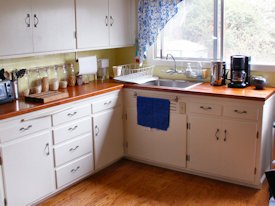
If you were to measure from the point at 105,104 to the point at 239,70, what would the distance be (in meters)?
1.37

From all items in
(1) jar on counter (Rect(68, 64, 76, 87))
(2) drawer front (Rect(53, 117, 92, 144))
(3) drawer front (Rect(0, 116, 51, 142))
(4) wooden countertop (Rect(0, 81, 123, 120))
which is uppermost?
(1) jar on counter (Rect(68, 64, 76, 87))

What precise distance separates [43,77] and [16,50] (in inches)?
21.5

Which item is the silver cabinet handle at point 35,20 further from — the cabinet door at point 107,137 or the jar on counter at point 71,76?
the cabinet door at point 107,137

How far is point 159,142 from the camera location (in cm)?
374

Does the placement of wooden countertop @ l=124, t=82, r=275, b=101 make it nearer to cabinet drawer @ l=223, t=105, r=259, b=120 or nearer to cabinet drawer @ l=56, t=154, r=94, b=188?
cabinet drawer @ l=223, t=105, r=259, b=120

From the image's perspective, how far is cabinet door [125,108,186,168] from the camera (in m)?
3.60

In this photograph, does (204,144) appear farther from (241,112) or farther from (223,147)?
(241,112)

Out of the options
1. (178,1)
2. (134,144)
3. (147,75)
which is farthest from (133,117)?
(178,1)

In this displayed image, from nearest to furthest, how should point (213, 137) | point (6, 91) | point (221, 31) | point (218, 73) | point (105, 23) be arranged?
point (6, 91), point (213, 137), point (218, 73), point (221, 31), point (105, 23)

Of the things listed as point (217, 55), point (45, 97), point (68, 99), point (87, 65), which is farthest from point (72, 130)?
point (217, 55)

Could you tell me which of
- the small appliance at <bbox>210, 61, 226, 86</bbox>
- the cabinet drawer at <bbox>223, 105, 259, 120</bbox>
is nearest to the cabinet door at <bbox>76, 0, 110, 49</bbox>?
the small appliance at <bbox>210, 61, 226, 86</bbox>

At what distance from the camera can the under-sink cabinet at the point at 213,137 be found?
3.22 m

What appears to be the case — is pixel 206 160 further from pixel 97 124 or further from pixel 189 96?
pixel 97 124

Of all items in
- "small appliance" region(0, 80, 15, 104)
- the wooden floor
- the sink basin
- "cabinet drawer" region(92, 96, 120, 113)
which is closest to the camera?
"small appliance" region(0, 80, 15, 104)
